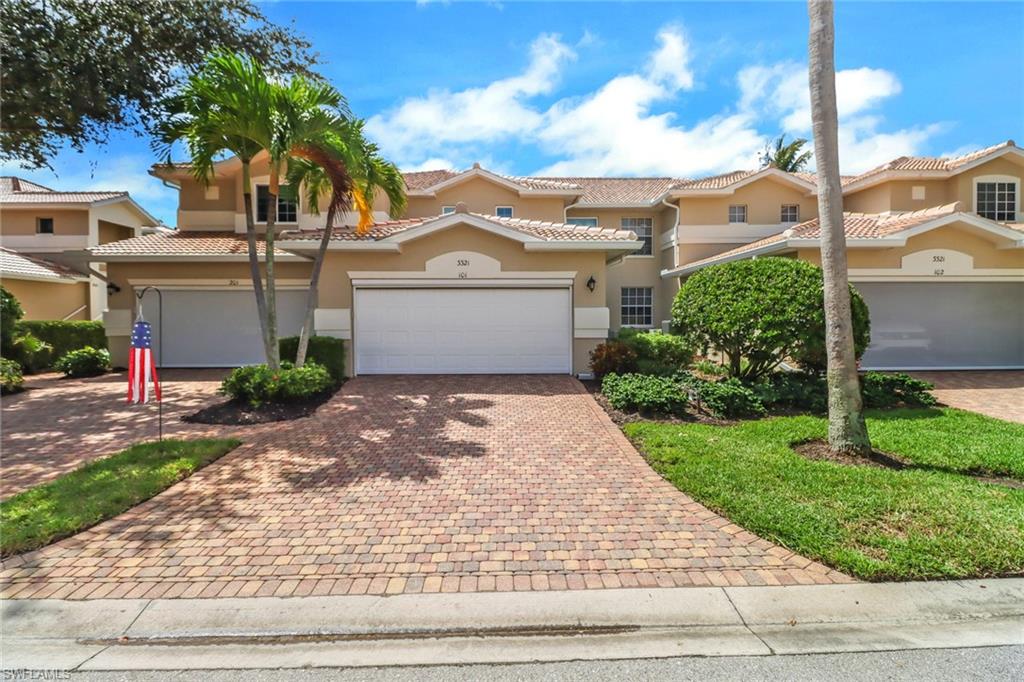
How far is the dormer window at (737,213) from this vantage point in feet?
66.1

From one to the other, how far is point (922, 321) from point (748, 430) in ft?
32.3

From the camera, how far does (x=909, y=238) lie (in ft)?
44.8

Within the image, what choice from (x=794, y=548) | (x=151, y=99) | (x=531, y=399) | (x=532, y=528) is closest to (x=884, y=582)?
(x=794, y=548)

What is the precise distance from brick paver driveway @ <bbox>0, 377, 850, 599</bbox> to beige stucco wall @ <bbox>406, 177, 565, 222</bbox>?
1282cm

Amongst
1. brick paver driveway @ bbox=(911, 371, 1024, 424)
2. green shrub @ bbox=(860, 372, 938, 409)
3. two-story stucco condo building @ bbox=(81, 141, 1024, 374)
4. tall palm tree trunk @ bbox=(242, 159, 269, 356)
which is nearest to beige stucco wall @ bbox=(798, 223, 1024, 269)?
two-story stucco condo building @ bbox=(81, 141, 1024, 374)

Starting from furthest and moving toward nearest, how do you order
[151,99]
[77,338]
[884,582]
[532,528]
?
[77,338]
[151,99]
[532,528]
[884,582]

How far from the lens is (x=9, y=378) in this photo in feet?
38.2

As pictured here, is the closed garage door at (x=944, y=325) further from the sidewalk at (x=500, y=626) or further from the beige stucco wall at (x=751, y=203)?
the sidewalk at (x=500, y=626)

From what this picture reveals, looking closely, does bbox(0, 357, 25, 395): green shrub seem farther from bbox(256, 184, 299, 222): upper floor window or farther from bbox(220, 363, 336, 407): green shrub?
bbox(256, 184, 299, 222): upper floor window

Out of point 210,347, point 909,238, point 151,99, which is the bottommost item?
point 210,347

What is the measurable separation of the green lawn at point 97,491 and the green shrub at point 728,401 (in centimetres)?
728

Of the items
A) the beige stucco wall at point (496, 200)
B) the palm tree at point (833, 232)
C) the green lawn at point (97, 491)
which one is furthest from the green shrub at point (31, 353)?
the palm tree at point (833, 232)

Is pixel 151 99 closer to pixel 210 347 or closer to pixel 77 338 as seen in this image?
pixel 210 347

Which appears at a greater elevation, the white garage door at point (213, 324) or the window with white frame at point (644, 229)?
the window with white frame at point (644, 229)
